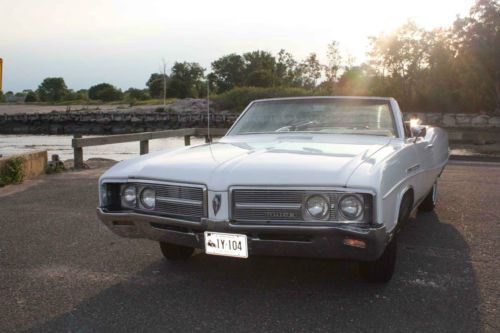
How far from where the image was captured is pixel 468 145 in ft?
56.7

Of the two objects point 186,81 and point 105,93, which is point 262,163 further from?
point 105,93

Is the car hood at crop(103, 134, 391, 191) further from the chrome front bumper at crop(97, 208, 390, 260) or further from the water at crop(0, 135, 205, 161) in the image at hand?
the water at crop(0, 135, 205, 161)

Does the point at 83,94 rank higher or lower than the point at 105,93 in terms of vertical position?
lower

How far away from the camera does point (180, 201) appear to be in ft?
11.0

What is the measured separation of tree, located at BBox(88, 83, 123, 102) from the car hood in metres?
109

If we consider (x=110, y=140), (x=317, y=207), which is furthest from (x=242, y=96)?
(x=317, y=207)

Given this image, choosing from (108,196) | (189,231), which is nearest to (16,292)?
(108,196)

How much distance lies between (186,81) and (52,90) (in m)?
38.8

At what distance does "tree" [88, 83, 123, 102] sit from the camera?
108500 millimetres

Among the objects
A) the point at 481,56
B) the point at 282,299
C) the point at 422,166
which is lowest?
the point at 282,299

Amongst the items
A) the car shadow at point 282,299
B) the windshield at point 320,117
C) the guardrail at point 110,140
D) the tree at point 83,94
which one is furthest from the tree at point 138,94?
the car shadow at point 282,299

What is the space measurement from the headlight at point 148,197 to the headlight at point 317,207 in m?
1.06

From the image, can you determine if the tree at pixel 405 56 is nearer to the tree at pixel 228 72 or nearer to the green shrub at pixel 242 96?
the green shrub at pixel 242 96

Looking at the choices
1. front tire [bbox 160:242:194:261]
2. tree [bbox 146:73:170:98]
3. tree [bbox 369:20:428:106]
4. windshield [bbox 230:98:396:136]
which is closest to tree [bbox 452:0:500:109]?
tree [bbox 369:20:428:106]
